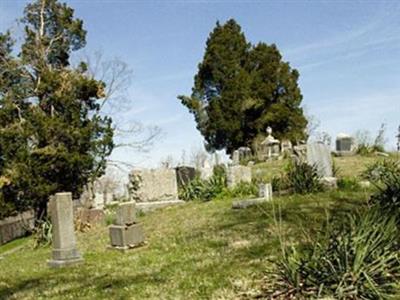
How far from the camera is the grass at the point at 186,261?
6449 millimetres

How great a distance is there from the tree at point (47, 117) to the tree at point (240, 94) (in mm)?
12267

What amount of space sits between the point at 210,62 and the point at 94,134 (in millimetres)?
15938

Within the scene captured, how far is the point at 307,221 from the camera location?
980 centimetres

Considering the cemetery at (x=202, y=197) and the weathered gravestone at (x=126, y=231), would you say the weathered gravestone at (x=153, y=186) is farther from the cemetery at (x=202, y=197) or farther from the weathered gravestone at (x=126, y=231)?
the weathered gravestone at (x=126, y=231)

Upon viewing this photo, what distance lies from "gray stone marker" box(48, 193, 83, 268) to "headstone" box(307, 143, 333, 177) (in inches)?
323

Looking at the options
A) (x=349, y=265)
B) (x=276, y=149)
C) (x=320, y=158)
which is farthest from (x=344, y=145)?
(x=349, y=265)

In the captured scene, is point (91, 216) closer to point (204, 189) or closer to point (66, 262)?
point (204, 189)

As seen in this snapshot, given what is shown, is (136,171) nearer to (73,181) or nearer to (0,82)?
(73,181)

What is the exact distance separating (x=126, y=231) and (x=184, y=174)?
12.1m

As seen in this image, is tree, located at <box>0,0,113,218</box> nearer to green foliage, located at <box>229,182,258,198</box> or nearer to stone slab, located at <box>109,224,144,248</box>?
green foliage, located at <box>229,182,258,198</box>

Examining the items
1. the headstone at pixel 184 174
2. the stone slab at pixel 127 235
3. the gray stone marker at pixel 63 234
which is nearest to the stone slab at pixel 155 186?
the headstone at pixel 184 174

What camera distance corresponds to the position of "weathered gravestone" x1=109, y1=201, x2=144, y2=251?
11.1 metres

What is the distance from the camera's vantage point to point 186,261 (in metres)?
8.10

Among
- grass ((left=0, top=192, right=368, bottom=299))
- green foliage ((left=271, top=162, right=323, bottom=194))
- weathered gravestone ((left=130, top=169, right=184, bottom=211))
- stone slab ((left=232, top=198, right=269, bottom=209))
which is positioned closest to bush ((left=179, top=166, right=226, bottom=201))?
weathered gravestone ((left=130, top=169, right=184, bottom=211))
